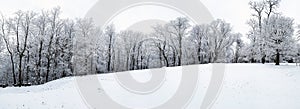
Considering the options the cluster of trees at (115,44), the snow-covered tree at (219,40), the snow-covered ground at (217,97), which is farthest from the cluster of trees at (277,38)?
the snow-covered tree at (219,40)

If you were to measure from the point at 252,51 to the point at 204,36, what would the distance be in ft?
54.4

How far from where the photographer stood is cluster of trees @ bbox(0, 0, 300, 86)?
37188mm

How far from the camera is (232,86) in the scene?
23016 millimetres

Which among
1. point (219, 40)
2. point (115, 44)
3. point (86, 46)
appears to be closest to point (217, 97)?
point (86, 46)

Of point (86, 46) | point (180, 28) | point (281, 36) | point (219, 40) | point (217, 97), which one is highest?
point (180, 28)

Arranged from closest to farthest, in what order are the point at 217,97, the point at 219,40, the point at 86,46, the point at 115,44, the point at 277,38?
the point at 217,97
the point at 277,38
the point at 86,46
the point at 219,40
the point at 115,44

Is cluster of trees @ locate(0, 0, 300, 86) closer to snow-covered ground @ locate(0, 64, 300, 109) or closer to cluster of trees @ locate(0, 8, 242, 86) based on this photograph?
cluster of trees @ locate(0, 8, 242, 86)

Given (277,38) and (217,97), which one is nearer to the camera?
(217,97)

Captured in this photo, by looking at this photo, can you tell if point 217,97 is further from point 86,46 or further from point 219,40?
point 219,40

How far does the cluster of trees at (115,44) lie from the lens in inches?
1464

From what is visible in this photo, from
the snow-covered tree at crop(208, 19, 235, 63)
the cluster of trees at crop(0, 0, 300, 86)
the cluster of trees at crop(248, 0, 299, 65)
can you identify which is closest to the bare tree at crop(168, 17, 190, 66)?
the cluster of trees at crop(0, 0, 300, 86)

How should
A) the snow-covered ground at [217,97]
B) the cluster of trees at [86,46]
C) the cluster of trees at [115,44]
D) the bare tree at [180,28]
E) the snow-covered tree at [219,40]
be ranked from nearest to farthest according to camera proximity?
the snow-covered ground at [217,97]
the cluster of trees at [115,44]
the cluster of trees at [86,46]
the bare tree at [180,28]
the snow-covered tree at [219,40]

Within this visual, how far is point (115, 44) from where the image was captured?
57.5m

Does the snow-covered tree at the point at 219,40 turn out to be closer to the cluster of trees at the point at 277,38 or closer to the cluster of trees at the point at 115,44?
the cluster of trees at the point at 115,44
